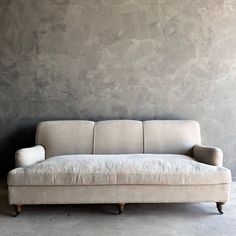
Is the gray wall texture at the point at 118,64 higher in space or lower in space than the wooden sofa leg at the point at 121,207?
higher

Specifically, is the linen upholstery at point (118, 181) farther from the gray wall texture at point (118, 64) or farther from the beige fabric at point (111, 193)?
the gray wall texture at point (118, 64)

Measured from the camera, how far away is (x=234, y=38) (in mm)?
3402

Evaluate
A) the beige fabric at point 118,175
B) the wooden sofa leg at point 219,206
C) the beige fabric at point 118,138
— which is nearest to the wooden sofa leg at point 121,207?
the beige fabric at point 118,175

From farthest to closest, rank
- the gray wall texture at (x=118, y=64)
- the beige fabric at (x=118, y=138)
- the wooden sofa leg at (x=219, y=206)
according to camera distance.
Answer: the gray wall texture at (x=118, y=64) < the beige fabric at (x=118, y=138) < the wooden sofa leg at (x=219, y=206)

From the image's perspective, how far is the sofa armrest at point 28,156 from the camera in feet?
8.93

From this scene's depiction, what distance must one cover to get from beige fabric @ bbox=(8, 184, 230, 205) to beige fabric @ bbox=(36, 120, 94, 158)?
0.70m

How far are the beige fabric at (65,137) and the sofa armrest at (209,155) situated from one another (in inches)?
43.0

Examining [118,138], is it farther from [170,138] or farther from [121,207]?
[121,207]

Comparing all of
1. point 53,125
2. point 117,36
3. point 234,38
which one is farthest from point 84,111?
point 234,38

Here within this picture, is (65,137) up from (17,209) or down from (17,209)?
up

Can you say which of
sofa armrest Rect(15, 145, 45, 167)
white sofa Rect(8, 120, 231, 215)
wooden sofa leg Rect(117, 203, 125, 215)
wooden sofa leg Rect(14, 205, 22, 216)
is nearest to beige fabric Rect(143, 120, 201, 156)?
white sofa Rect(8, 120, 231, 215)

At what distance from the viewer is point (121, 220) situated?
8.29ft

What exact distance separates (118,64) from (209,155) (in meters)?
1.42

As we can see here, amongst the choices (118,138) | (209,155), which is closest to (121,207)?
(118,138)
